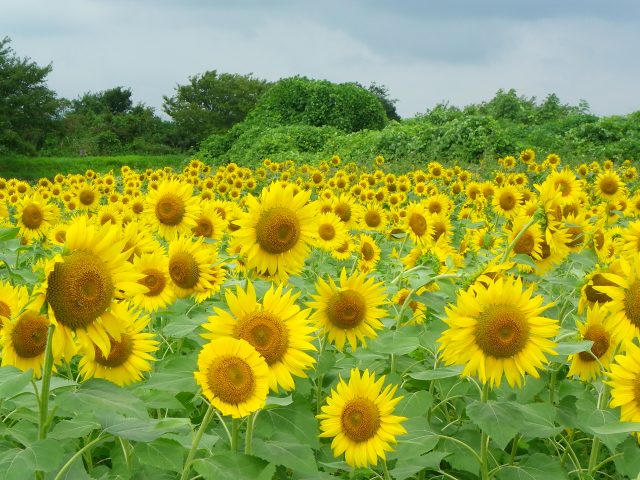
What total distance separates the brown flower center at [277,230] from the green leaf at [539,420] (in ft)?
3.17

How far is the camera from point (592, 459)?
246cm

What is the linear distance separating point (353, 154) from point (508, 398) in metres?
17.9

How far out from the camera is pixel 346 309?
101 inches

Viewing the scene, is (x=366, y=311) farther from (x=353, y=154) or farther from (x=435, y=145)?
(x=353, y=154)

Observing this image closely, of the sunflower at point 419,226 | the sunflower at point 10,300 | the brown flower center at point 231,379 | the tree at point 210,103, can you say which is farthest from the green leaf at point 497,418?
the tree at point 210,103

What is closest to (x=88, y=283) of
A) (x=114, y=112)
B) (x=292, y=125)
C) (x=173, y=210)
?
(x=173, y=210)

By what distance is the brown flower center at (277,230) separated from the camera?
8.46 ft

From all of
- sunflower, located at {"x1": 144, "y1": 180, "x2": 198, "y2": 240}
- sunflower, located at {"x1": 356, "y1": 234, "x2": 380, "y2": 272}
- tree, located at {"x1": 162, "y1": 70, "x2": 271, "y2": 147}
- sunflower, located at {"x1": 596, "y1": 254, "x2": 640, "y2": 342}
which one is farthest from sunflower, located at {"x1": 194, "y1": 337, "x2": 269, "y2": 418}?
tree, located at {"x1": 162, "y1": 70, "x2": 271, "y2": 147}

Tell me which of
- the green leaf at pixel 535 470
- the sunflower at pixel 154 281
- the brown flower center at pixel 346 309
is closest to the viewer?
the green leaf at pixel 535 470

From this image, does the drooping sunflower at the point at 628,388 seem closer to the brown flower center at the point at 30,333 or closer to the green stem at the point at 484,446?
the green stem at the point at 484,446

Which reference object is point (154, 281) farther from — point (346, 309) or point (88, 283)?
point (88, 283)

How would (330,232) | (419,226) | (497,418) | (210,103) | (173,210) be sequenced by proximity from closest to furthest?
1. (497,418)
2. (173,210)
3. (330,232)
4. (419,226)
5. (210,103)

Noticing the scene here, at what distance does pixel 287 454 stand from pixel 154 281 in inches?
48.0

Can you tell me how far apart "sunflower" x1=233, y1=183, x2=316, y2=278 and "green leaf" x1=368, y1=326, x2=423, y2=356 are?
415 millimetres
